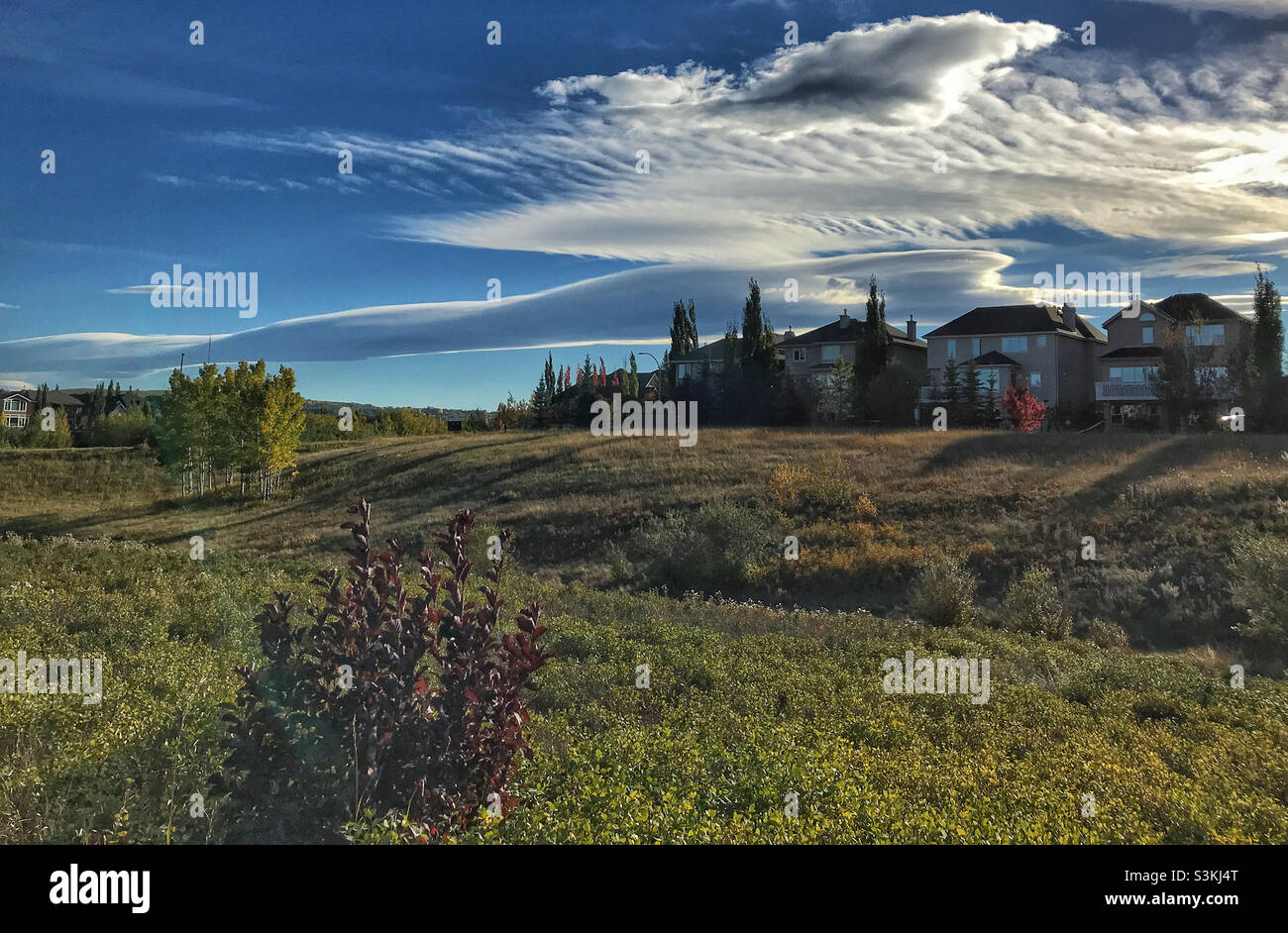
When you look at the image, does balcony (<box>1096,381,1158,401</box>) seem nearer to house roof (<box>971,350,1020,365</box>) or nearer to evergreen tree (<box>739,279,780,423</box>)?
house roof (<box>971,350,1020,365</box>)

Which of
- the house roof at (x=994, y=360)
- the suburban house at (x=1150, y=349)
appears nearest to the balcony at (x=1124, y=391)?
the suburban house at (x=1150, y=349)

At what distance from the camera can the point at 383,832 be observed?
401 centimetres

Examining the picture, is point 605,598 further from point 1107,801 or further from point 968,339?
point 968,339

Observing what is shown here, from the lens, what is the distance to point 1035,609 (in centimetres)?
1628

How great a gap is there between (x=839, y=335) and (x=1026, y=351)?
14839 millimetres

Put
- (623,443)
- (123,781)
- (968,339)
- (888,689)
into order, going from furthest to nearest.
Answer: (968,339) → (623,443) → (888,689) → (123,781)

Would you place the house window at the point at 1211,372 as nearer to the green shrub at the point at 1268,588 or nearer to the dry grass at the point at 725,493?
the dry grass at the point at 725,493

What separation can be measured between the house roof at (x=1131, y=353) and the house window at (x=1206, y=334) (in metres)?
3.54

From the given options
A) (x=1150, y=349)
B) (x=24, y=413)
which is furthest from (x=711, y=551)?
(x=1150, y=349)

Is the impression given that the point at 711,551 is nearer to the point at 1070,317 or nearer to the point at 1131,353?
the point at 1131,353

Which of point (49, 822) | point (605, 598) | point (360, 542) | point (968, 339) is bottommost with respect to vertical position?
point (605, 598)
